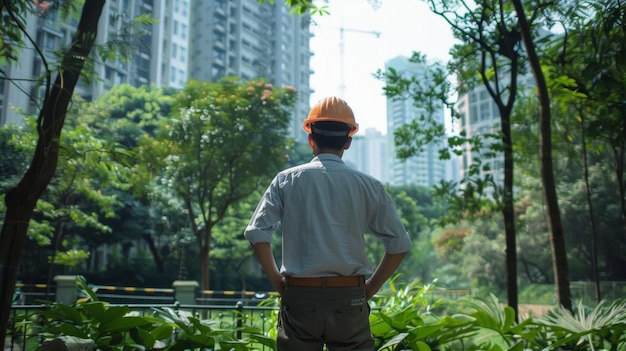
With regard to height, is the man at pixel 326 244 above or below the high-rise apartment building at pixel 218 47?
below

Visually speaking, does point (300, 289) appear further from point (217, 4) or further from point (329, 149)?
point (217, 4)

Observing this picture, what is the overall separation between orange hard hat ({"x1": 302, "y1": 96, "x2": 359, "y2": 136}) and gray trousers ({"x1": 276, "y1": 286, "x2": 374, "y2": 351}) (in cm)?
76

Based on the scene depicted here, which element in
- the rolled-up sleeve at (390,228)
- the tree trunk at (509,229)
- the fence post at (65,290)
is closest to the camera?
the rolled-up sleeve at (390,228)

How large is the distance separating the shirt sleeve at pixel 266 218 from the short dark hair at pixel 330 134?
0.96ft

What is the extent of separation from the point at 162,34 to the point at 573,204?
1306 inches

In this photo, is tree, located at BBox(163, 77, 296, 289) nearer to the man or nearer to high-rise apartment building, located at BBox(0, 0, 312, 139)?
high-rise apartment building, located at BBox(0, 0, 312, 139)

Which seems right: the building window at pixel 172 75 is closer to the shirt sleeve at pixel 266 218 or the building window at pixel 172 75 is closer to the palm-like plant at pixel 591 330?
the palm-like plant at pixel 591 330

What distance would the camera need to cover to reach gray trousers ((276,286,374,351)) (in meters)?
2.25

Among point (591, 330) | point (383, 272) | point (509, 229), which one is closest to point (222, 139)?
point (509, 229)

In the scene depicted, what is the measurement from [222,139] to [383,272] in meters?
13.4

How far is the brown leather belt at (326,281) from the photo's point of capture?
2289 millimetres

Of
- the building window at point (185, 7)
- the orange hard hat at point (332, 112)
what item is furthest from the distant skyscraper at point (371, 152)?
the orange hard hat at point (332, 112)

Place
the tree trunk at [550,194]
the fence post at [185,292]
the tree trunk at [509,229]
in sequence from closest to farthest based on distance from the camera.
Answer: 1. the tree trunk at [550,194]
2. the tree trunk at [509,229]
3. the fence post at [185,292]

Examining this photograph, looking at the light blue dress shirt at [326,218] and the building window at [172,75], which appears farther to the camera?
the building window at [172,75]
